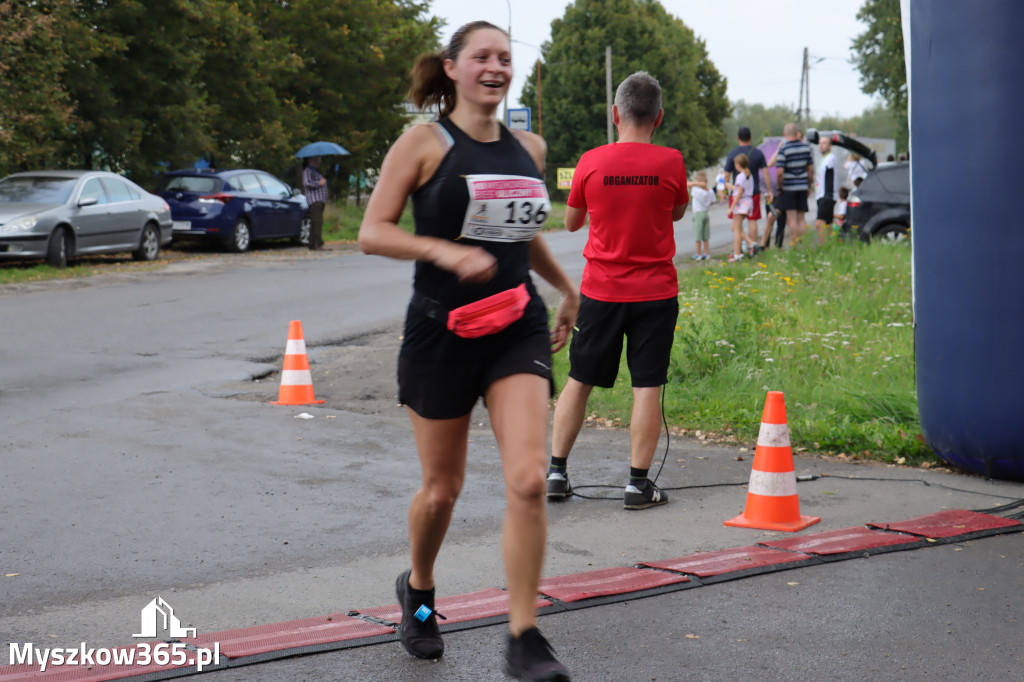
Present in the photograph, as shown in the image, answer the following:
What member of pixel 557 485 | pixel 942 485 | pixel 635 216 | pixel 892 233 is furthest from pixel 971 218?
pixel 892 233

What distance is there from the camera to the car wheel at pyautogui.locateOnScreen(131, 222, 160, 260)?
19.5m

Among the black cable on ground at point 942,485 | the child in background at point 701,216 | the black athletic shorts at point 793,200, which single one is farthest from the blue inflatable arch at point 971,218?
the child in background at point 701,216

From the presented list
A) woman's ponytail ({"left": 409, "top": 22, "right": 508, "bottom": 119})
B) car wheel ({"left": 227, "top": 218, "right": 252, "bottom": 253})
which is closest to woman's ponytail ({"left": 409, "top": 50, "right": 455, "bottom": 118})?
woman's ponytail ({"left": 409, "top": 22, "right": 508, "bottom": 119})

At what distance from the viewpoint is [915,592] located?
423cm

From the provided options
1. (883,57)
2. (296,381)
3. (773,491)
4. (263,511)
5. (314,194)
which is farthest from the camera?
(883,57)

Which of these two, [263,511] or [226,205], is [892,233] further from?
[263,511]

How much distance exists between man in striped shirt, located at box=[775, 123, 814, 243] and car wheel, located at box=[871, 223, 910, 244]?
43.4 inches

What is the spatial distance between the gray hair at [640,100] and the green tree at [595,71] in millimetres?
56477

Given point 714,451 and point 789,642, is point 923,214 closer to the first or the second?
point 714,451

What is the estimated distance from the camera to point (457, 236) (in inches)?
136

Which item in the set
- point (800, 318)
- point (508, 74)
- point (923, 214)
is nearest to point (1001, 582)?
point (923, 214)

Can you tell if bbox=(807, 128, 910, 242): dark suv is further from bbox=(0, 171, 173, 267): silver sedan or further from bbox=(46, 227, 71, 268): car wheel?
bbox=(46, 227, 71, 268): car wheel

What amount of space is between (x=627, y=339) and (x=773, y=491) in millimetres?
968

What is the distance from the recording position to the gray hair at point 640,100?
5.57 meters
